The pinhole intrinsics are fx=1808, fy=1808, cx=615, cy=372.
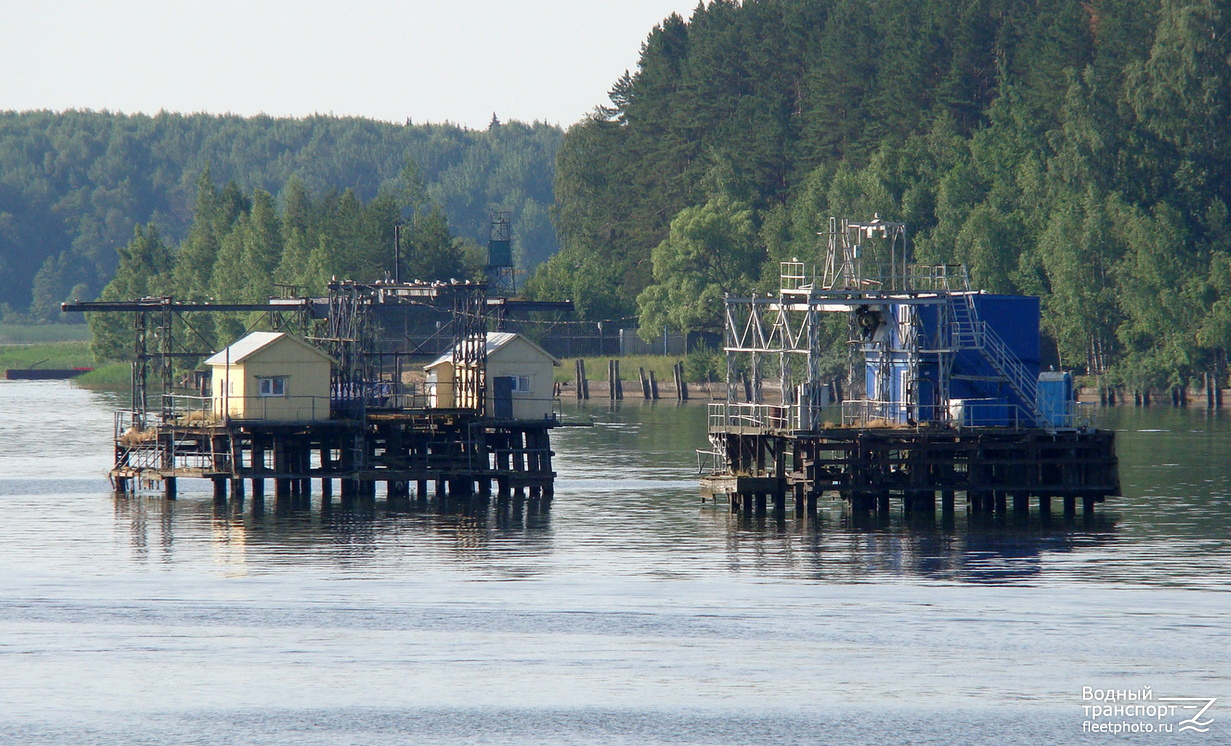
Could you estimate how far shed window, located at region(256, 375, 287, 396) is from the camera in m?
65.6

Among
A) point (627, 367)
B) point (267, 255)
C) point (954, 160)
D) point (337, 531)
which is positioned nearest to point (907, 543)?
point (337, 531)

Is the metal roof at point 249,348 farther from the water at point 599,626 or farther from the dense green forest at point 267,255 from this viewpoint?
the dense green forest at point 267,255

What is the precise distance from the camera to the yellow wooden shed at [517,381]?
69125 millimetres

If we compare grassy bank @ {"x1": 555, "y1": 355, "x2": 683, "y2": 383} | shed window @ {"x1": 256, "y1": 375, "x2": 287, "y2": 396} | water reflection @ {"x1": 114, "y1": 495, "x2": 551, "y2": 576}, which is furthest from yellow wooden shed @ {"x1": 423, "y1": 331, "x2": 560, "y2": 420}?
grassy bank @ {"x1": 555, "y1": 355, "x2": 683, "y2": 383}

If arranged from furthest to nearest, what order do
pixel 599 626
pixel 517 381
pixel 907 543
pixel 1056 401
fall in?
1. pixel 517 381
2. pixel 1056 401
3. pixel 907 543
4. pixel 599 626

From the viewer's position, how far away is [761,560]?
53.0m

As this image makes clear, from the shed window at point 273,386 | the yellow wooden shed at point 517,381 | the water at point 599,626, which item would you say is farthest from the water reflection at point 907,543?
the shed window at point 273,386

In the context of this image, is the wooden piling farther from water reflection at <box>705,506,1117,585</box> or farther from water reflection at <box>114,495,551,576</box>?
water reflection at <box>705,506,1117,585</box>

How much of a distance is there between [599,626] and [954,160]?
99.4 metres

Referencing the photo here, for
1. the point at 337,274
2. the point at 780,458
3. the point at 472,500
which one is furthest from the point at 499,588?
the point at 337,274

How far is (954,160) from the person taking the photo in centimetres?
13688

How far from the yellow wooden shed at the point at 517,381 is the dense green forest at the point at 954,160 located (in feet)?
202

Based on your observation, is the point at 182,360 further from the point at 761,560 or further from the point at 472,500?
the point at 761,560

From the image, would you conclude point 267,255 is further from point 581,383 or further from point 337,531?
point 337,531
